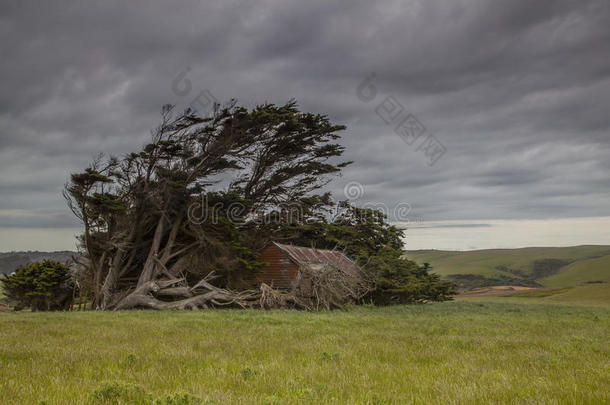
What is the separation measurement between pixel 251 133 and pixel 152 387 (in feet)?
90.2

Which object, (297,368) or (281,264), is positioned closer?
(297,368)

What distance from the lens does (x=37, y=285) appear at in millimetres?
28156

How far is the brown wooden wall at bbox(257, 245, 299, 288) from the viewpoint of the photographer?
33531mm

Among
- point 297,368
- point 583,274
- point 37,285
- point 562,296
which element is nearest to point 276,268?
point 37,285

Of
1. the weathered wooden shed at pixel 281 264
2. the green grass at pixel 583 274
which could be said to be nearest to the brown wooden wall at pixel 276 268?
the weathered wooden shed at pixel 281 264

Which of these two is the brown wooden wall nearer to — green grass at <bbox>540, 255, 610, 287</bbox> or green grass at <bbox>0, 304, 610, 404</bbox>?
green grass at <bbox>0, 304, 610, 404</bbox>

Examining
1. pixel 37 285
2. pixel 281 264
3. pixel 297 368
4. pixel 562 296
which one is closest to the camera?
pixel 297 368

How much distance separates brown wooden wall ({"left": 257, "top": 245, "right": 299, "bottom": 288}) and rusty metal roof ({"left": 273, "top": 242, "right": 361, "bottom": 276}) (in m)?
0.62

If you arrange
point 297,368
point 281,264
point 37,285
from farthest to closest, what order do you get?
point 281,264 → point 37,285 → point 297,368

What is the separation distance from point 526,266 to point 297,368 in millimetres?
113606

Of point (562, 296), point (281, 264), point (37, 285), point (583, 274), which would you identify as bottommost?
point (562, 296)

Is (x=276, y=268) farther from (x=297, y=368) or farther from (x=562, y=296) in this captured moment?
(x=562, y=296)

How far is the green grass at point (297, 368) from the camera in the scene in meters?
5.60

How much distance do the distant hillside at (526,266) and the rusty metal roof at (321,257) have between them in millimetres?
20680
